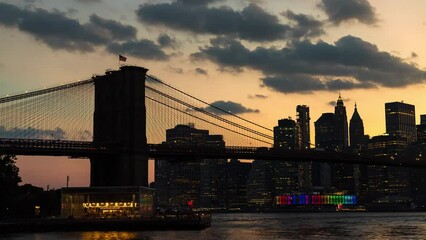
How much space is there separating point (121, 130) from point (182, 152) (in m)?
11.1

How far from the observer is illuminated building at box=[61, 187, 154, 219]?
88750 millimetres

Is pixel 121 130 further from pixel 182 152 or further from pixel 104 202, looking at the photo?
pixel 182 152

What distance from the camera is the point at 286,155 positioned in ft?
358

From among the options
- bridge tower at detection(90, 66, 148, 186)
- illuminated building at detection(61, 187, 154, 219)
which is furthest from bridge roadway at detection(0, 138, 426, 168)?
illuminated building at detection(61, 187, 154, 219)

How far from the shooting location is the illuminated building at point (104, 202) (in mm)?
88750

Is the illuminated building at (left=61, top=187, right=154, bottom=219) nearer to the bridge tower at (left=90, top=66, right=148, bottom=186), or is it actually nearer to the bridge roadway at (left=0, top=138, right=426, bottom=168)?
the bridge tower at (left=90, top=66, right=148, bottom=186)

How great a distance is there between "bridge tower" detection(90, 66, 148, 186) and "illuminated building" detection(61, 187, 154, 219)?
308cm

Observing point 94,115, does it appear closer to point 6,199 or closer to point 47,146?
point 47,146

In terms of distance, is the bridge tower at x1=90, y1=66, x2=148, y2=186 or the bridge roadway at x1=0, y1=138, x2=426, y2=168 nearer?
the bridge roadway at x1=0, y1=138, x2=426, y2=168

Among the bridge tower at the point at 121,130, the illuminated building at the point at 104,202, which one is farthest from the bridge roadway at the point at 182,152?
the illuminated building at the point at 104,202

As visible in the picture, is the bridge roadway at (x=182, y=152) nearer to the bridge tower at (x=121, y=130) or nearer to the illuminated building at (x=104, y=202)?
the bridge tower at (x=121, y=130)

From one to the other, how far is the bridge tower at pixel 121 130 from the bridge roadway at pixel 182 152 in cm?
165

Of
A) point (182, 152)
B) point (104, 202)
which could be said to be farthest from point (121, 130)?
point (182, 152)

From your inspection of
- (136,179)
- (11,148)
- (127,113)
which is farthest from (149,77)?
(11,148)
